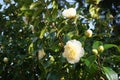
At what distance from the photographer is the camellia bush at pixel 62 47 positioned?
110 inches

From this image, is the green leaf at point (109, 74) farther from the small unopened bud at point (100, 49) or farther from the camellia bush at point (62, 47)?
the small unopened bud at point (100, 49)

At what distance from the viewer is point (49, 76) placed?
2926 mm

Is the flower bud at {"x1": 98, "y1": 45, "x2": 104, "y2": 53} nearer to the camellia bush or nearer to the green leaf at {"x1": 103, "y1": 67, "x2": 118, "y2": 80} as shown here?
the camellia bush

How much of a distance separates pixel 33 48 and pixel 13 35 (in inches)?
45.2

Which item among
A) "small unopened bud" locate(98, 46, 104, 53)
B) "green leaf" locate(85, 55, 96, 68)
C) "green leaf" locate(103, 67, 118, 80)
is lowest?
"green leaf" locate(103, 67, 118, 80)

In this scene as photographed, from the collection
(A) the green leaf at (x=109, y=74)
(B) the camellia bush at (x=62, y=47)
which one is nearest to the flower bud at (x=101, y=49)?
(B) the camellia bush at (x=62, y=47)

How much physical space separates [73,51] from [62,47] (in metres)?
0.21

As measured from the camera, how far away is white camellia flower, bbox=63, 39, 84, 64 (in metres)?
2.76

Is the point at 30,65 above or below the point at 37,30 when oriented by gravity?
below

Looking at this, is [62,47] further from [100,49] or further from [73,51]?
[100,49]

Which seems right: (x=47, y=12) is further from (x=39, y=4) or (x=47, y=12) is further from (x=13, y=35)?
(x=13, y=35)

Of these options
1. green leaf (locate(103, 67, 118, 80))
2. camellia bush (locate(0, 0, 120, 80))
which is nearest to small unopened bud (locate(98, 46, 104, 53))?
camellia bush (locate(0, 0, 120, 80))

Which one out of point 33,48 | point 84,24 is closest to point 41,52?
point 33,48

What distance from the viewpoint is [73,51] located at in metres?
2.79
